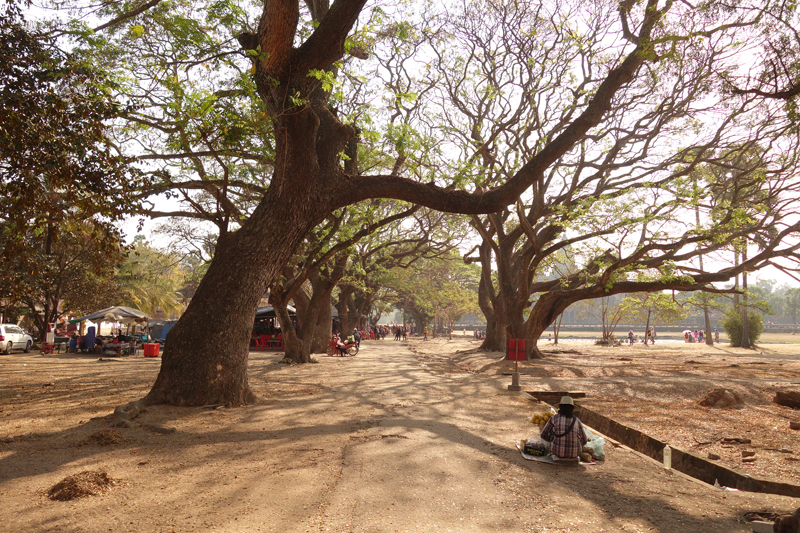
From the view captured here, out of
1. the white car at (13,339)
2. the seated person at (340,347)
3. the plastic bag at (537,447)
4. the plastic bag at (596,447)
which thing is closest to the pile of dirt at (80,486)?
the plastic bag at (537,447)

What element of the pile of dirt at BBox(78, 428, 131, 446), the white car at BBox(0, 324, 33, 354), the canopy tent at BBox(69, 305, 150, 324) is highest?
the canopy tent at BBox(69, 305, 150, 324)

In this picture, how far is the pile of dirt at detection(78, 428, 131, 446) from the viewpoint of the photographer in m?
5.83

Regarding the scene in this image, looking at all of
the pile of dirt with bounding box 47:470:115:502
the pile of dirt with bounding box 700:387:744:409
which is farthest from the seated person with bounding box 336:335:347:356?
the pile of dirt with bounding box 47:470:115:502

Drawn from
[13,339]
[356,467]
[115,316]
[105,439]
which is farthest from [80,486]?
[13,339]

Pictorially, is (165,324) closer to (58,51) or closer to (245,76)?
(245,76)

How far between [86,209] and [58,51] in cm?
189

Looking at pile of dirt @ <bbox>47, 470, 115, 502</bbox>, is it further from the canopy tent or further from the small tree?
the small tree

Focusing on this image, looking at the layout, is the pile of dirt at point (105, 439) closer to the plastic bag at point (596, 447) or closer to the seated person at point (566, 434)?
the seated person at point (566, 434)

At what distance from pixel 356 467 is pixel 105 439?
10.8 ft

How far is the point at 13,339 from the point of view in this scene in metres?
21.4

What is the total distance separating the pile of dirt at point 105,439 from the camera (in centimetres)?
583

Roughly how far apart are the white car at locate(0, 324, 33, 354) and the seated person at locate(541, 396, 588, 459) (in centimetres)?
2422

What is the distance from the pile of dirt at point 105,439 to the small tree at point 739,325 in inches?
1417

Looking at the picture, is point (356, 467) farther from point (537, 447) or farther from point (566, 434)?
point (566, 434)
